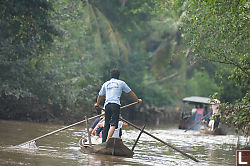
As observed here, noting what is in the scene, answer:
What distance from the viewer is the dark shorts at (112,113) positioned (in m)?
11.0

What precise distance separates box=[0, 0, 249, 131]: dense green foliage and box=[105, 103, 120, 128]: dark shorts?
3203 millimetres

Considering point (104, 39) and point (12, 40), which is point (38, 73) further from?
point (104, 39)

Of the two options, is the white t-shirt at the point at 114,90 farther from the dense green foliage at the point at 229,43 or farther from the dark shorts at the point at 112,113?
the dense green foliage at the point at 229,43

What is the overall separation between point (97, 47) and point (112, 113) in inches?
716

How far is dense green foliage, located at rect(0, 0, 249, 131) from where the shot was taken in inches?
550

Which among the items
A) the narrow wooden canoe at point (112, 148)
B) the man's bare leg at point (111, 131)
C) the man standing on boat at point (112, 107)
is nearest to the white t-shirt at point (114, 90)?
the man standing on boat at point (112, 107)

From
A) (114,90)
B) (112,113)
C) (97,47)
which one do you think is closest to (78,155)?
(112,113)

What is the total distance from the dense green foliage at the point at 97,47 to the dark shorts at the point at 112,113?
3203 millimetres

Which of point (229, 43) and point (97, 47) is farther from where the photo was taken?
point (97, 47)

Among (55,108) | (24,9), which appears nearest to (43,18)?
(24,9)

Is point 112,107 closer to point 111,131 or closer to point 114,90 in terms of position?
point 114,90

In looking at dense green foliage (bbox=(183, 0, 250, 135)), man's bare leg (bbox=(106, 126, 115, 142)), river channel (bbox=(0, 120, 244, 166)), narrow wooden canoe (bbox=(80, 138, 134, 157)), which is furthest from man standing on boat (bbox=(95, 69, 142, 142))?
dense green foliage (bbox=(183, 0, 250, 135))

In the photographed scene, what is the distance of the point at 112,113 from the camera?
11.1 m

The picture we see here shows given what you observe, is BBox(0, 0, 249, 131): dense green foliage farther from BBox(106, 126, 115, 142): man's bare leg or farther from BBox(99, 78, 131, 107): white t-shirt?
BBox(106, 126, 115, 142): man's bare leg
